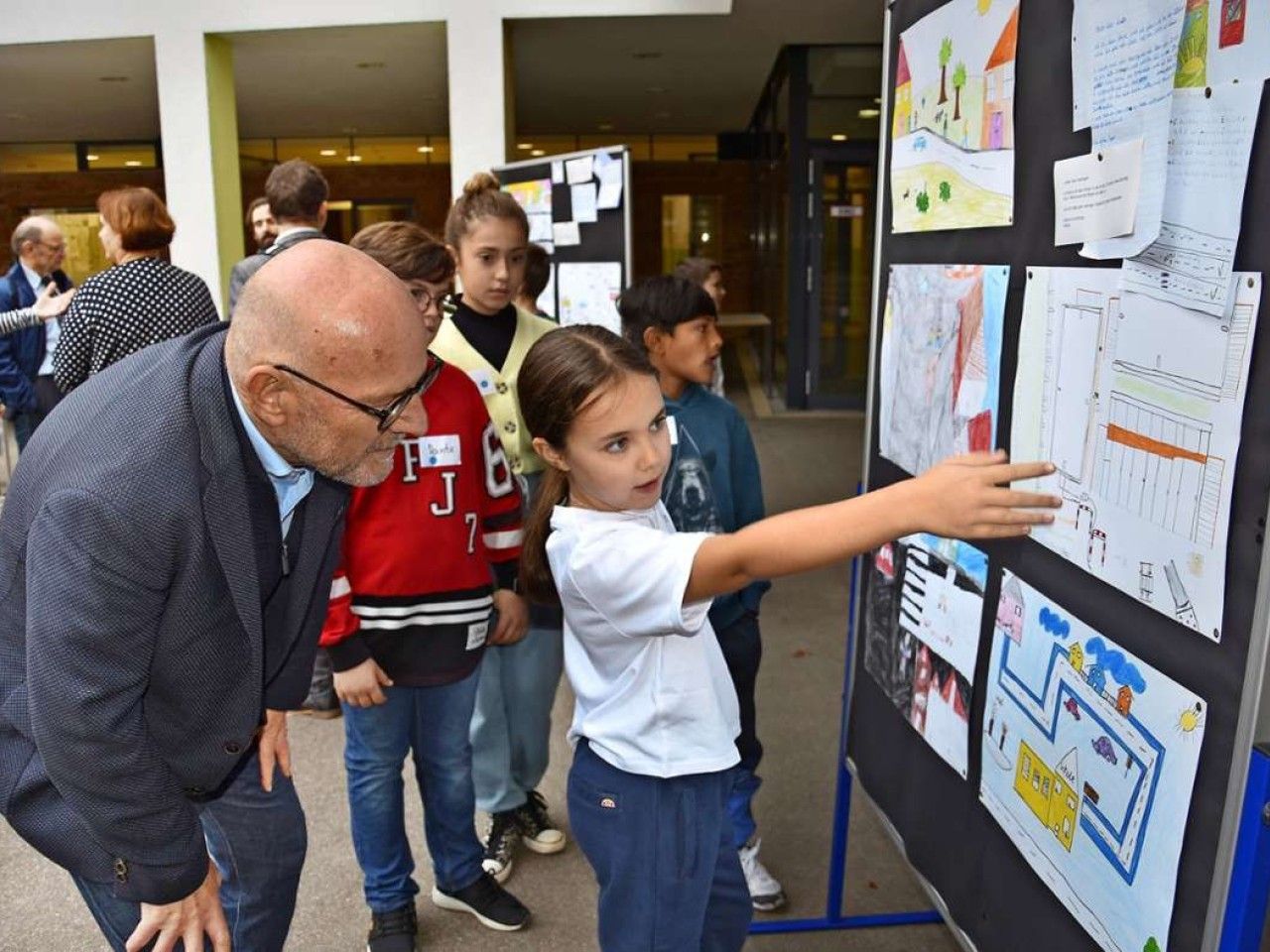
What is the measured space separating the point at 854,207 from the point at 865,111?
0.92 m

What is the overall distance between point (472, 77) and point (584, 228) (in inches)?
173

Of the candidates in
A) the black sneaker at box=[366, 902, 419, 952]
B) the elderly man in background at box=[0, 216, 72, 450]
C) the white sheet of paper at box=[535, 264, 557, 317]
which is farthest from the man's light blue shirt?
the elderly man in background at box=[0, 216, 72, 450]

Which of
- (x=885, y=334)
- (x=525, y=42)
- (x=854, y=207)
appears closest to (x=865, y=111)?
(x=854, y=207)

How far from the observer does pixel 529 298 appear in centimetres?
393

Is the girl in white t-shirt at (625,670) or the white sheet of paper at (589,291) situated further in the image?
the white sheet of paper at (589,291)

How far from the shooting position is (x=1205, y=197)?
1.17 metres

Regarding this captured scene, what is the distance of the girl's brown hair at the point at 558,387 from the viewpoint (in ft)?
5.53

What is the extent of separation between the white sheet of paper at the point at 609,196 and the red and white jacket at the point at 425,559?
2427mm

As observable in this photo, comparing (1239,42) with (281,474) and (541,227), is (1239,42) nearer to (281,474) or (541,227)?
(281,474)

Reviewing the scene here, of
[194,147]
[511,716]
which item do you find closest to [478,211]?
[511,716]

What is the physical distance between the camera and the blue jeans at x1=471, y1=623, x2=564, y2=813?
2.93m

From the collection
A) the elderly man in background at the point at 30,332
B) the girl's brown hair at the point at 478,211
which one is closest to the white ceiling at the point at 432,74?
the elderly man in background at the point at 30,332

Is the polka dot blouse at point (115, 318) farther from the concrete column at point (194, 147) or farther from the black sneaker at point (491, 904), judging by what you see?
the concrete column at point (194, 147)

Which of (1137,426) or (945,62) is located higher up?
(945,62)
